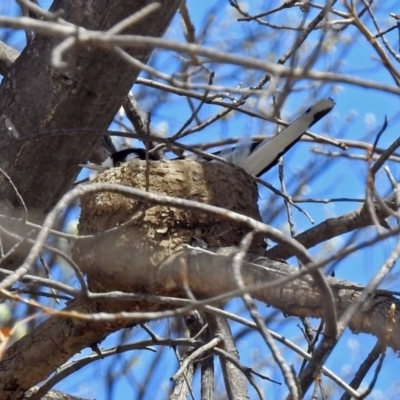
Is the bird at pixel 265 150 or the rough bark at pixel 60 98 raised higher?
the bird at pixel 265 150

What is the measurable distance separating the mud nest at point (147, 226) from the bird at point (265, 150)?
0.55 feet

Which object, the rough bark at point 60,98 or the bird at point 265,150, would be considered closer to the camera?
the rough bark at point 60,98

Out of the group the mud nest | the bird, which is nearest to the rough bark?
the mud nest

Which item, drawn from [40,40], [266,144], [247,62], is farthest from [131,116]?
[247,62]

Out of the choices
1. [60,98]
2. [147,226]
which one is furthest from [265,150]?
[60,98]

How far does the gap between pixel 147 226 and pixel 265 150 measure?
1124 mm

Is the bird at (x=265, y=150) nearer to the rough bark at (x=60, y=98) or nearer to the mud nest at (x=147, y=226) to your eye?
the mud nest at (x=147, y=226)

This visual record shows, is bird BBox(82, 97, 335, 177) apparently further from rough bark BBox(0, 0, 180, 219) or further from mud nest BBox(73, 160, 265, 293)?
rough bark BBox(0, 0, 180, 219)

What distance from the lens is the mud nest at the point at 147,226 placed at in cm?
319

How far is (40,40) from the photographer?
131 inches

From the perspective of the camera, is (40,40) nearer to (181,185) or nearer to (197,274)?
(181,185)

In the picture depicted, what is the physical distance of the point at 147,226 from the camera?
3295 millimetres

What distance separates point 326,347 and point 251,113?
149 centimetres

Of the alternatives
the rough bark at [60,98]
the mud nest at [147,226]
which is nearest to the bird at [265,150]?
the mud nest at [147,226]
